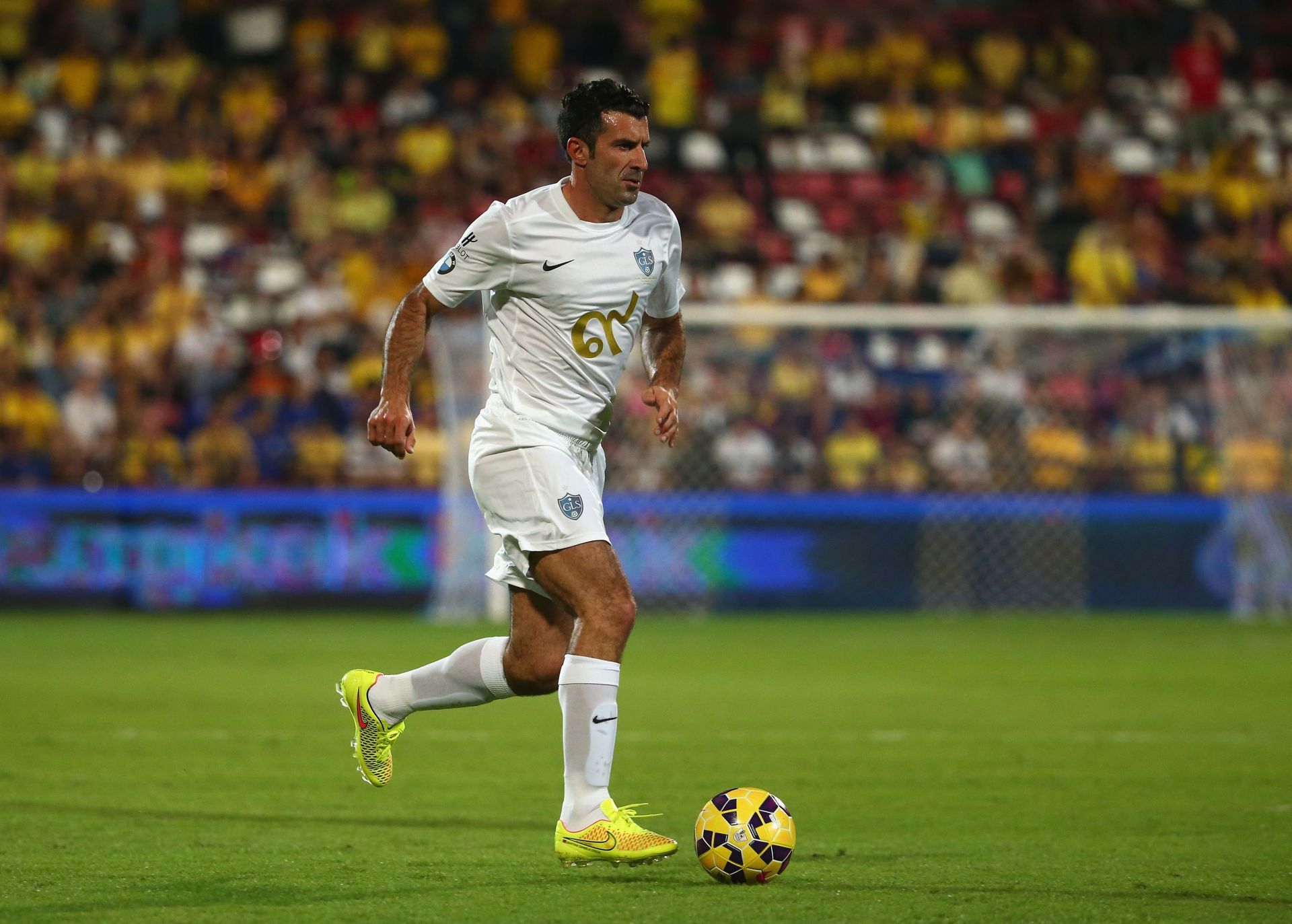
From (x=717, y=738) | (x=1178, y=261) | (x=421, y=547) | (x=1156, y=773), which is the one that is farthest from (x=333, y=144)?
(x=1156, y=773)

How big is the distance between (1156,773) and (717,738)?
6.83 feet

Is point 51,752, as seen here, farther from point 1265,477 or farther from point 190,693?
point 1265,477

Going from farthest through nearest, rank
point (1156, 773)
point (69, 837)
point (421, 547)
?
point (421, 547), point (1156, 773), point (69, 837)

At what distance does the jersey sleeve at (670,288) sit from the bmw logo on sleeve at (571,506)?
793mm

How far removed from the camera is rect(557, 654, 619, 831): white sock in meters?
5.31

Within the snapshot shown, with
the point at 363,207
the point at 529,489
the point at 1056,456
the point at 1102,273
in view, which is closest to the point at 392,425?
the point at 529,489

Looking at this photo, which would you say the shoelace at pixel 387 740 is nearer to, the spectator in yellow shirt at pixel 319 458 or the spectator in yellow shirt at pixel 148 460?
the spectator in yellow shirt at pixel 319 458

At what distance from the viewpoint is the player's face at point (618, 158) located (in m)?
5.71

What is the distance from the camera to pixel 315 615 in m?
17.2

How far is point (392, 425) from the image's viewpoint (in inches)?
215

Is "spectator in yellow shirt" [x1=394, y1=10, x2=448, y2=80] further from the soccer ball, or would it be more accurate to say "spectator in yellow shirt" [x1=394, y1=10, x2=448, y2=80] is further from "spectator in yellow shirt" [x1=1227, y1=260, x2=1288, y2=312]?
the soccer ball

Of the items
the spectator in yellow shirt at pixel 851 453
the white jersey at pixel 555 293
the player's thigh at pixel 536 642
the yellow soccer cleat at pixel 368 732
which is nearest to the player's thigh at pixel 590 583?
the player's thigh at pixel 536 642

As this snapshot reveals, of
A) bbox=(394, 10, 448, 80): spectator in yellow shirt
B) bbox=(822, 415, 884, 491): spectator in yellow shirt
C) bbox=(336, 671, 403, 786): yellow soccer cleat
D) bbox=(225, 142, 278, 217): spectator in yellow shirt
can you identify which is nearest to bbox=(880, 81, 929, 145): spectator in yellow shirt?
bbox=(394, 10, 448, 80): spectator in yellow shirt

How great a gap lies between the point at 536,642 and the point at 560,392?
0.78 metres
